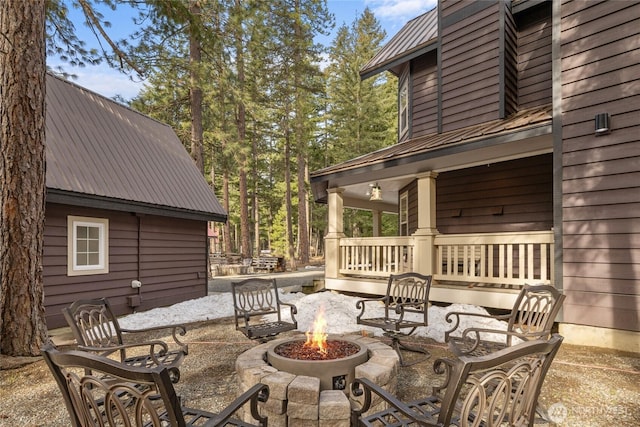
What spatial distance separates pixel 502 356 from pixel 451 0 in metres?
8.86

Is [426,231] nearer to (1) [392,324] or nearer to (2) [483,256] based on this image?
(2) [483,256]

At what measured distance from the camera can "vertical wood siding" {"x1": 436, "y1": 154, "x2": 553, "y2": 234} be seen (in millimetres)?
7371

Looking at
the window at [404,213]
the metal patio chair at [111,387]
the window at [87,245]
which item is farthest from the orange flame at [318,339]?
the window at [404,213]

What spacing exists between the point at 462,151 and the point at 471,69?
103 inches

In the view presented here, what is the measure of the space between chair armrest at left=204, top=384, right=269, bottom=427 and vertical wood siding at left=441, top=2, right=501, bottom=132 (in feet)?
23.8

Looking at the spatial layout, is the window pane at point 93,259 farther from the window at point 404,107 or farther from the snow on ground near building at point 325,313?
the window at point 404,107

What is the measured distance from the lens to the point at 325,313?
694cm

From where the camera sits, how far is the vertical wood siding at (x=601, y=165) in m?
4.71

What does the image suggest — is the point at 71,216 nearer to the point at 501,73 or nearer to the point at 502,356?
the point at 502,356

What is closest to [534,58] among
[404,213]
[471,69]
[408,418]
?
[471,69]

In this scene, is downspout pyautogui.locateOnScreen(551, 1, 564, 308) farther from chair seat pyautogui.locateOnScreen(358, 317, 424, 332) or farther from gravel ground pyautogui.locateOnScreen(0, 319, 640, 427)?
chair seat pyautogui.locateOnScreen(358, 317, 424, 332)

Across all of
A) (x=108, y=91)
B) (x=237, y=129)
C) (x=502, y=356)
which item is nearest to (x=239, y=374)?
(x=502, y=356)

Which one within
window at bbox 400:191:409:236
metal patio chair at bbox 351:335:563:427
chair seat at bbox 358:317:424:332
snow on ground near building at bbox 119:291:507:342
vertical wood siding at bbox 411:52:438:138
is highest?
vertical wood siding at bbox 411:52:438:138

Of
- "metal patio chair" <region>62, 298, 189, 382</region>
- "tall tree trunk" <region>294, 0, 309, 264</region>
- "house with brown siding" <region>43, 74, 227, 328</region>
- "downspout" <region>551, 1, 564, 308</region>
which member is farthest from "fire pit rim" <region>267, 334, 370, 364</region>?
"tall tree trunk" <region>294, 0, 309, 264</region>
